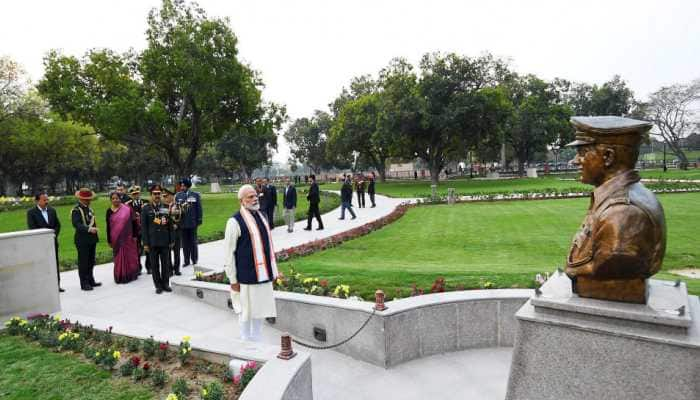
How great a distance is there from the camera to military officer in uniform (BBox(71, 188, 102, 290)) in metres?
8.06

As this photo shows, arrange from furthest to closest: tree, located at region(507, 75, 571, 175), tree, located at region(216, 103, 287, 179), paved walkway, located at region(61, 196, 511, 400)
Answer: tree, located at region(216, 103, 287, 179), tree, located at region(507, 75, 571, 175), paved walkway, located at region(61, 196, 511, 400)

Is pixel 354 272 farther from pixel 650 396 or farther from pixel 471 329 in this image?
pixel 650 396

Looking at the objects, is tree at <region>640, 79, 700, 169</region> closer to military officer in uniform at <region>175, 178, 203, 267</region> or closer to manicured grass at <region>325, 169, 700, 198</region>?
manicured grass at <region>325, 169, 700, 198</region>

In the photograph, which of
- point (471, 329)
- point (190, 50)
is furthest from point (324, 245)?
point (190, 50)

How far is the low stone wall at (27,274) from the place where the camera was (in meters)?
6.14

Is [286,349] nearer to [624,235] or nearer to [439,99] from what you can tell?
[624,235]

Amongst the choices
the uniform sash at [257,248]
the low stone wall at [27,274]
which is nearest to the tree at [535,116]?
the uniform sash at [257,248]

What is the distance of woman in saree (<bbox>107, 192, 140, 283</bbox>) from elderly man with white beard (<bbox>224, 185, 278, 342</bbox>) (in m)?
5.06

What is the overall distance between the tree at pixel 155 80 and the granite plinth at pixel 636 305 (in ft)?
83.8

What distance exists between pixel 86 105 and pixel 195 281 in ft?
74.4

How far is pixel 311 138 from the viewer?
6694 cm

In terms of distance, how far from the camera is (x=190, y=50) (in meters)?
25.3

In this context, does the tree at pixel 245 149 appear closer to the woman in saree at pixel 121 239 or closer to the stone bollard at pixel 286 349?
the woman in saree at pixel 121 239

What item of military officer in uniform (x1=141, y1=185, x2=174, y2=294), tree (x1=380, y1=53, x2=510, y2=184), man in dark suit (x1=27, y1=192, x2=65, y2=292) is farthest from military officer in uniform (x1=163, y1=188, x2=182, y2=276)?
tree (x1=380, y1=53, x2=510, y2=184)
